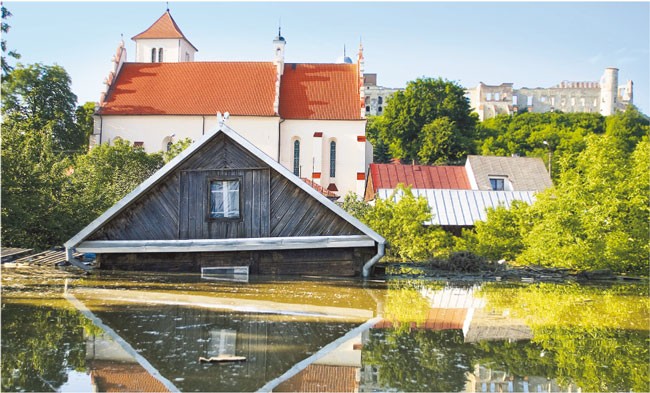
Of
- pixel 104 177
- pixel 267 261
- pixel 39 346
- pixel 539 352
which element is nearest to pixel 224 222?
pixel 267 261

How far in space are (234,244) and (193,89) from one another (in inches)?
1351

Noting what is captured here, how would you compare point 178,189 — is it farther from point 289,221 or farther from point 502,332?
point 502,332

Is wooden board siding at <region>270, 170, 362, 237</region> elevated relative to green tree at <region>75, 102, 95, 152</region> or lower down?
lower down

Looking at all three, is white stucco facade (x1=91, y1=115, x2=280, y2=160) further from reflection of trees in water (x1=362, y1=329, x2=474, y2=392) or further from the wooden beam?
reflection of trees in water (x1=362, y1=329, x2=474, y2=392)

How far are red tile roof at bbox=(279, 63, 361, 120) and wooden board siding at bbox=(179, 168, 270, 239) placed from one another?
1265 inches

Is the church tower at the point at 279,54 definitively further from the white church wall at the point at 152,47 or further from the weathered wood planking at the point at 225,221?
the weathered wood planking at the point at 225,221

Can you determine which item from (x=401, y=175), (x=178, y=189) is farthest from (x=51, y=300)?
(x=401, y=175)

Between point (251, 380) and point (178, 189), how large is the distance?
10967 millimetres

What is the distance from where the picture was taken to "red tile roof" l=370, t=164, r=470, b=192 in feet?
153

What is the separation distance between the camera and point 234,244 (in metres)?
17.4

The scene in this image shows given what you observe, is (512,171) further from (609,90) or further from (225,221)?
(609,90)

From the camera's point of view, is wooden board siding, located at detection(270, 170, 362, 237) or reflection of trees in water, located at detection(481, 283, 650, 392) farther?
wooden board siding, located at detection(270, 170, 362, 237)

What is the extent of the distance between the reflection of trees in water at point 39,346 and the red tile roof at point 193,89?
124 ft

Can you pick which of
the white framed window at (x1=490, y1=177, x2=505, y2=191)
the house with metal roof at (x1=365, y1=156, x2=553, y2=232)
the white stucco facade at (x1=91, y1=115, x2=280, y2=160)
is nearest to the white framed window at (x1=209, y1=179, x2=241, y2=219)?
the house with metal roof at (x1=365, y1=156, x2=553, y2=232)
